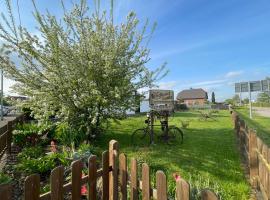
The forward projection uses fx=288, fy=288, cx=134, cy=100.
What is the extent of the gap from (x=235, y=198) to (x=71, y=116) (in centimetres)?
592

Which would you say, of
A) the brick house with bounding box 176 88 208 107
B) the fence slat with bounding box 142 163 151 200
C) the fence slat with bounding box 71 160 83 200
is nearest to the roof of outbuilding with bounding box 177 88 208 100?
the brick house with bounding box 176 88 208 107

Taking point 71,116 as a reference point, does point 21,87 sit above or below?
above

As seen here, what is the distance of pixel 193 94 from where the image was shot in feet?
335

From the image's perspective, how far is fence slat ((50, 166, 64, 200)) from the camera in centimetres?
295

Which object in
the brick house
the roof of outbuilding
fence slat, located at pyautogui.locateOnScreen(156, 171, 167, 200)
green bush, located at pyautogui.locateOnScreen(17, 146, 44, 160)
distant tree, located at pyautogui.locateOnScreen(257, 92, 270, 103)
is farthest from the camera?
the roof of outbuilding

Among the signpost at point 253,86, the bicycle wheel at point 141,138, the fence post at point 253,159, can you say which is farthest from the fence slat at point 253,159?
the signpost at point 253,86

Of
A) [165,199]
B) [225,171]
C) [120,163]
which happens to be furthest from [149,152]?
[165,199]

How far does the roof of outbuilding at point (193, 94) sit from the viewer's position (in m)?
100

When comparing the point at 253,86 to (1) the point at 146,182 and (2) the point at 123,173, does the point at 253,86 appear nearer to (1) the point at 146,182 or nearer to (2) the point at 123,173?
(2) the point at 123,173

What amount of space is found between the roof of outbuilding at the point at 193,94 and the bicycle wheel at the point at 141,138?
90.4m

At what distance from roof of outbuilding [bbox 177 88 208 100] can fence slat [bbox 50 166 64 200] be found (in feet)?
325

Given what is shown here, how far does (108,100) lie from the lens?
29.8 ft

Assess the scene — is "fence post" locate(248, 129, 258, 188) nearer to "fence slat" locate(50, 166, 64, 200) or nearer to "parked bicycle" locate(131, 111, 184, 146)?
"fence slat" locate(50, 166, 64, 200)

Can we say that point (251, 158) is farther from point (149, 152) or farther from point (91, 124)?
point (91, 124)
